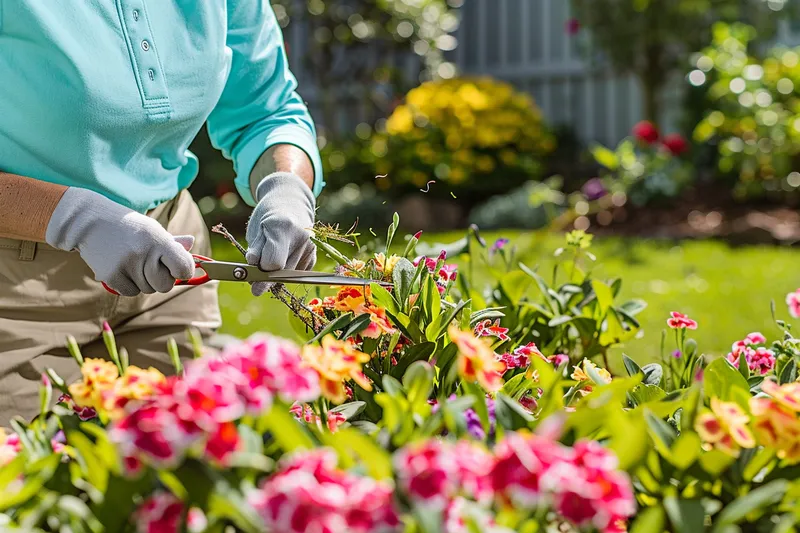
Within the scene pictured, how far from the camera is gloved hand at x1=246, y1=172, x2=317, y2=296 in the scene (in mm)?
1332

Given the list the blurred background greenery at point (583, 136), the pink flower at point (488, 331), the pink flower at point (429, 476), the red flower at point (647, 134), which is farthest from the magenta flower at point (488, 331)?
the red flower at point (647, 134)

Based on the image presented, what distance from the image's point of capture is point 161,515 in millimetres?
674

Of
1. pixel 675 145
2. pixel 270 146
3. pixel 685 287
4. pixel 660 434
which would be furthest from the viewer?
pixel 675 145

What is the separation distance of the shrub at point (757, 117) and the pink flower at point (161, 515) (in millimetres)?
5662

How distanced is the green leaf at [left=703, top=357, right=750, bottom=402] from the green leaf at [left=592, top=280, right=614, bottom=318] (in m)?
0.49

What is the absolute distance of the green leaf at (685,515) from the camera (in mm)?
703

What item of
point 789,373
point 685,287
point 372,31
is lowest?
point 685,287

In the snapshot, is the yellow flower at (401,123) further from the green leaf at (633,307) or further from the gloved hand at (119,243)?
the gloved hand at (119,243)

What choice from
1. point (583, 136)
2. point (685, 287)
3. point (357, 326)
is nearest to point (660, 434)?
point (357, 326)

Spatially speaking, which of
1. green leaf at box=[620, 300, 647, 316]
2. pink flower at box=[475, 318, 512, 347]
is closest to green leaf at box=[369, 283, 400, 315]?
pink flower at box=[475, 318, 512, 347]

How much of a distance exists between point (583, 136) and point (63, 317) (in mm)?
8089

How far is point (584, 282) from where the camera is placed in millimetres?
1626

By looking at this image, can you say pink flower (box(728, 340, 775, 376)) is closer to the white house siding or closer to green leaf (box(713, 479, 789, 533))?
green leaf (box(713, 479, 789, 533))

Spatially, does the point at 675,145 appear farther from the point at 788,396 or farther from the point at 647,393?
the point at 788,396
